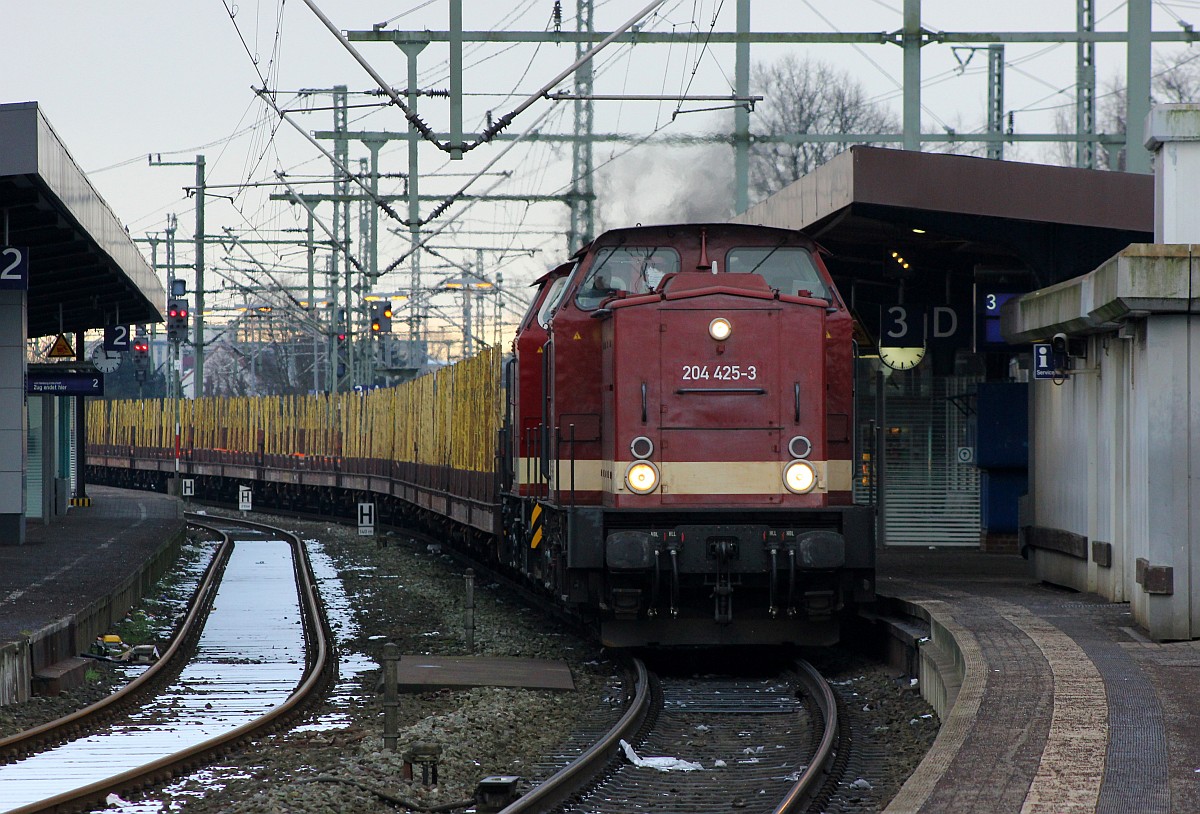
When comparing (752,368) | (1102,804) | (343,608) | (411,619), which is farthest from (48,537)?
(1102,804)

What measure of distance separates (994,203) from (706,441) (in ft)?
14.9

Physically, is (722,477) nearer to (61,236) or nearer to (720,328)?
(720,328)

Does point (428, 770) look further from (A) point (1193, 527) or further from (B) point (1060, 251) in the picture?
(B) point (1060, 251)

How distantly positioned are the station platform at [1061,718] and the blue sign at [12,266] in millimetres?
11113

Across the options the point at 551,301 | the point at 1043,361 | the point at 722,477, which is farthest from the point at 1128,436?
the point at 551,301

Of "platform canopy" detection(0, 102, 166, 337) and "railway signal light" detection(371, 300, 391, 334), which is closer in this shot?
"platform canopy" detection(0, 102, 166, 337)

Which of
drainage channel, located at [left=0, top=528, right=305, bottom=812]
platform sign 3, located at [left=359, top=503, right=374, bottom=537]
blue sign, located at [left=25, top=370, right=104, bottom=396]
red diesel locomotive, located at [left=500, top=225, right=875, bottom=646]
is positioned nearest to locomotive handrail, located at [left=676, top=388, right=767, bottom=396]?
red diesel locomotive, located at [left=500, top=225, right=875, bottom=646]

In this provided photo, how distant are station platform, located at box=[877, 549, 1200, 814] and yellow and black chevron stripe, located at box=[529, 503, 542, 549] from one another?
10.9 feet

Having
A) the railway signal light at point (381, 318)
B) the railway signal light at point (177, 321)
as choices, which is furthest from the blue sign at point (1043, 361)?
the railway signal light at point (177, 321)

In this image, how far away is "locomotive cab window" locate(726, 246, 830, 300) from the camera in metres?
12.6

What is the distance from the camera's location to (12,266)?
18.0m

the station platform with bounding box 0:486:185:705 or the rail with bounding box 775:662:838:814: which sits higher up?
the station platform with bounding box 0:486:185:705

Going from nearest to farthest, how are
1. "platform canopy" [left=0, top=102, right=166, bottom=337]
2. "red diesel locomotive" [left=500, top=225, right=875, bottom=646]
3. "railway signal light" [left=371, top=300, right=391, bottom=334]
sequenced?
"red diesel locomotive" [left=500, top=225, right=875, bottom=646], "platform canopy" [left=0, top=102, right=166, bottom=337], "railway signal light" [left=371, top=300, right=391, bottom=334]

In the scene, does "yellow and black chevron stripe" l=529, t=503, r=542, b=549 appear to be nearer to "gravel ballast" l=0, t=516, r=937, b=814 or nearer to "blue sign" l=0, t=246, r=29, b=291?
"gravel ballast" l=0, t=516, r=937, b=814
